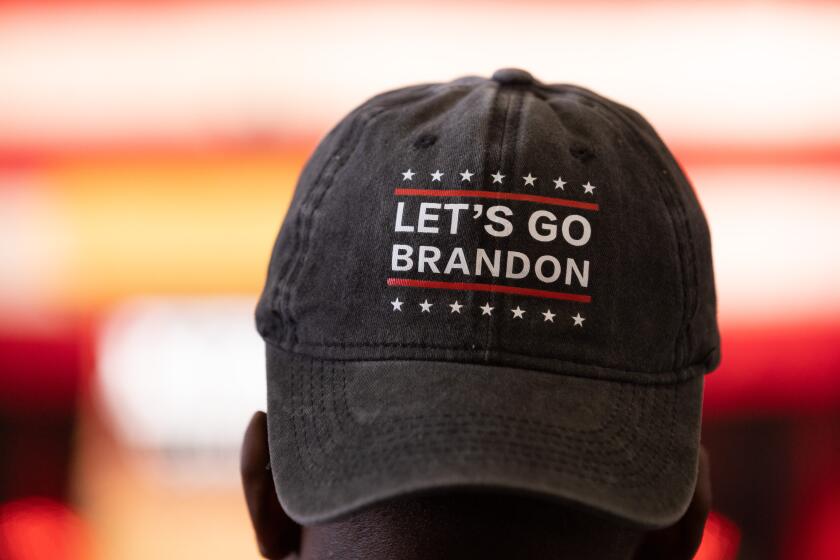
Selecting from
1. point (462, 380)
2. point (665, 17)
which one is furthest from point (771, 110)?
point (462, 380)

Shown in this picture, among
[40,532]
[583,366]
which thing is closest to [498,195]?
[583,366]

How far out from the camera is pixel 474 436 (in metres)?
0.92

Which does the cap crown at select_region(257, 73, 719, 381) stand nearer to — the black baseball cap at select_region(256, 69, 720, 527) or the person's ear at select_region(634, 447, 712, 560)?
the black baseball cap at select_region(256, 69, 720, 527)

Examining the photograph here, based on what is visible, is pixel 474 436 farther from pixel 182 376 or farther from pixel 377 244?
pixel 182 376

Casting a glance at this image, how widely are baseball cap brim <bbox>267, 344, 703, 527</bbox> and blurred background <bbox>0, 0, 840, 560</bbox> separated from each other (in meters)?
3.04

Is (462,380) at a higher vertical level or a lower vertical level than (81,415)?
higher

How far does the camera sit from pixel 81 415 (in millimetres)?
5996

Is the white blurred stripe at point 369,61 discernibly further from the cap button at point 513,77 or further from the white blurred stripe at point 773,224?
the cap button at point 513,77

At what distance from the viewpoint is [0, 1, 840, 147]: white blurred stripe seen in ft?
13.1

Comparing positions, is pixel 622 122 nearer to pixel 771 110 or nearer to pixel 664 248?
pixel 664 248

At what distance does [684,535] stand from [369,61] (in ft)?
10.6

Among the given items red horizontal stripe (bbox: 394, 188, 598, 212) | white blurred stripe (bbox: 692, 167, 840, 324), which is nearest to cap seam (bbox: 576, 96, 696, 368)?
red horizontal stripe (bbox: 394, 188, 598, 212)

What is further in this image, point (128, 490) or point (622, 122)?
point (128, 490)

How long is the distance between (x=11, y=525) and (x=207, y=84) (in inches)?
102
